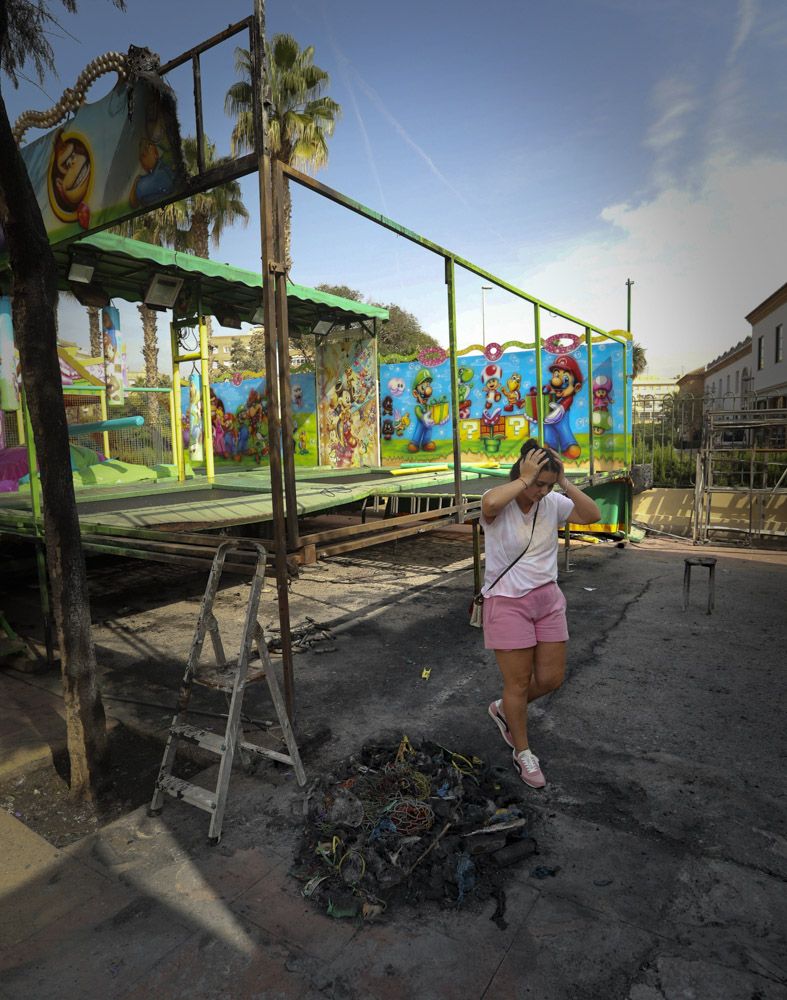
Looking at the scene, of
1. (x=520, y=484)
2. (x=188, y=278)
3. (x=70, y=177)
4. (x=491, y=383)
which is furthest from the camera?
(x=491, y=383)

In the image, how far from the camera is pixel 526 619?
3.26 metres

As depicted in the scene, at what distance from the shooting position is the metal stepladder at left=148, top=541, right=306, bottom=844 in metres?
2.97

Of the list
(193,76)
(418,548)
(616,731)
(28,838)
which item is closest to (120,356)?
(418,548)

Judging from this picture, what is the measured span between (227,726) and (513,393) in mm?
12063

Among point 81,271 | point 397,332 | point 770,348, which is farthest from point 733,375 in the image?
point 81,271

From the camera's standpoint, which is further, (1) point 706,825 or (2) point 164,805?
(2) point 164,805

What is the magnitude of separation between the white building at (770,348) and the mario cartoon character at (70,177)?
980 inches

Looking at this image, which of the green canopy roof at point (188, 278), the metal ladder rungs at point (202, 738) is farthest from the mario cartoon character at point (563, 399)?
the metal ladder rungs at point (202, 738)

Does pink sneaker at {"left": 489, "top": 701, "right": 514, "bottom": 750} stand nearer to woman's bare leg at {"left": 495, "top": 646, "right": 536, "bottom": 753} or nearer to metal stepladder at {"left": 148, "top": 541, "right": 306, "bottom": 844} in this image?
woman's bare leg at {"left": 495, "top": 646, "right": 536, "bottom": 753}

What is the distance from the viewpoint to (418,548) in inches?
451

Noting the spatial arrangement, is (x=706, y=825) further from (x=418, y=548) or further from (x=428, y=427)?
(x=428, y=427)

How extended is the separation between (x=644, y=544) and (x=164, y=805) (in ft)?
35.5

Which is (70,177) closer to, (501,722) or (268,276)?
(268,276)

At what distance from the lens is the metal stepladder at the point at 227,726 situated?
9.74ft
